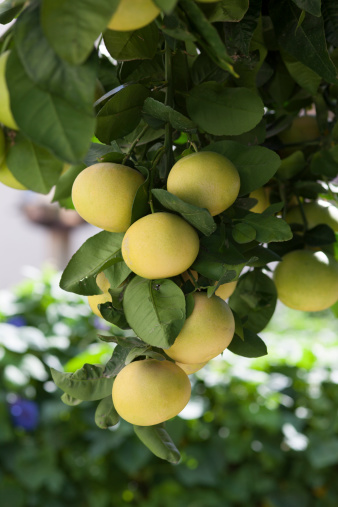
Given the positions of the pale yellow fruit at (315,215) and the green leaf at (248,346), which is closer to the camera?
the green leaf at (248,346)

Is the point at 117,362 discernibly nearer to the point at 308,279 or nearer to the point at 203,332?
the point at 203,332

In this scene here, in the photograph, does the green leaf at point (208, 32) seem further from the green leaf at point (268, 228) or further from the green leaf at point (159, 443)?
the green leaf at point (159, 443)

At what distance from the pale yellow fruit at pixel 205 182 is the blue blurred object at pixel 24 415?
1253mm

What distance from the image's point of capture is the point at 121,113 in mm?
321

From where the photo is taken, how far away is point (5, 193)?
17.4ft

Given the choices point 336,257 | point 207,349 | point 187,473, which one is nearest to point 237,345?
point 207,349

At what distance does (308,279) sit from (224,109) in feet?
0.56

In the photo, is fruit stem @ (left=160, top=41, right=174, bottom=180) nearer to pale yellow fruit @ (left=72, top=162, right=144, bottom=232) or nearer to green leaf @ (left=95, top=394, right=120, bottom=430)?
pale yellow fruit @ (left=72, top=162, right=144, bottom=232)

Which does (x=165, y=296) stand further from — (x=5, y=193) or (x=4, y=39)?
(x=5, y=193)

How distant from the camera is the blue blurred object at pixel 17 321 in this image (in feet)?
5.32

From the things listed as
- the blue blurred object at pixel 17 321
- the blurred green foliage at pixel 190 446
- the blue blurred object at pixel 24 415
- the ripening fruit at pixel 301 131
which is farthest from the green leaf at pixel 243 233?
the blue blurred object at pixel 17 321

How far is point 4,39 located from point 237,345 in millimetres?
212

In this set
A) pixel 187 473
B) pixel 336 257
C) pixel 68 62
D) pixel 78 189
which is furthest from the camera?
pixel 187 473

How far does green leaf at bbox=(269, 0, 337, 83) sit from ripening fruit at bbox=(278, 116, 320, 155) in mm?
129
